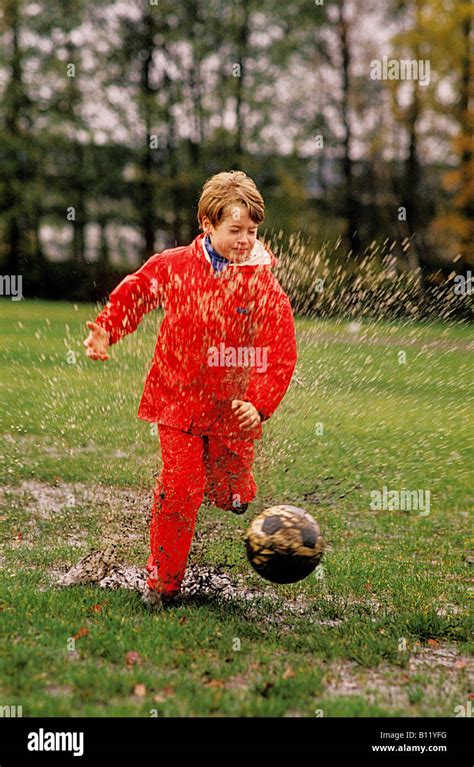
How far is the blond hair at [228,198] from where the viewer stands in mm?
4195

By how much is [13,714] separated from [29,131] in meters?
30.3

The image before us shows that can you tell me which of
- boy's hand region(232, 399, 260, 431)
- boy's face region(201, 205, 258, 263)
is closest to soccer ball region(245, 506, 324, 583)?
boy's hand region(232, 399, 260, 431)

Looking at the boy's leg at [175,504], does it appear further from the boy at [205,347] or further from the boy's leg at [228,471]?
the boy's leg at [228,471]

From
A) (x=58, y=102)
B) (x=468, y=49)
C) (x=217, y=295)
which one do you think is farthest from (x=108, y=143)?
(x=217, y=295)

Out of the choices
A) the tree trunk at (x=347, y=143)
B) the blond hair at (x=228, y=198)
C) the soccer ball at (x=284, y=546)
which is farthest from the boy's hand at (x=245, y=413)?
the tree trunk at (x=347, y=143)

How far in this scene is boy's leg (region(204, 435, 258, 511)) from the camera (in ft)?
14.6

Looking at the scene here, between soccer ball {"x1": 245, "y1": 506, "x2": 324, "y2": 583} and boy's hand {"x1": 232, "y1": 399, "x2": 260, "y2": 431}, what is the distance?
0.40 metres

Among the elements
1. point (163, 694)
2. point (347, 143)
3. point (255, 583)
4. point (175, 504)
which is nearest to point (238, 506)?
point (175, 504)

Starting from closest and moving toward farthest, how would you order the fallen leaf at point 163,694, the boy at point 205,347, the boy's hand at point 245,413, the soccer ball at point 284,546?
the fallen leaf at point 163,694
the soccer ball at point 284,546
the boy's hand at point 245,413
the boy at point 205,347

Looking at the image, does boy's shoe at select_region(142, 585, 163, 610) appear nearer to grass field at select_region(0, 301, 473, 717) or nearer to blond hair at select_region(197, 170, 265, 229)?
grass field at select_region(0, 301, 473, 717)

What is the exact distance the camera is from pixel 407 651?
13.3 ft

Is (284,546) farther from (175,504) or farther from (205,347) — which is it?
(205,347)

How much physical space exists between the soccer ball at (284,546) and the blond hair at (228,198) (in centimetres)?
132

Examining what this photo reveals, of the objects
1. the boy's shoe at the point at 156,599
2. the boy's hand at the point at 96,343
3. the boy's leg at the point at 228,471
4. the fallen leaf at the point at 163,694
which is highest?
the boy's hand at the point at 96,343
